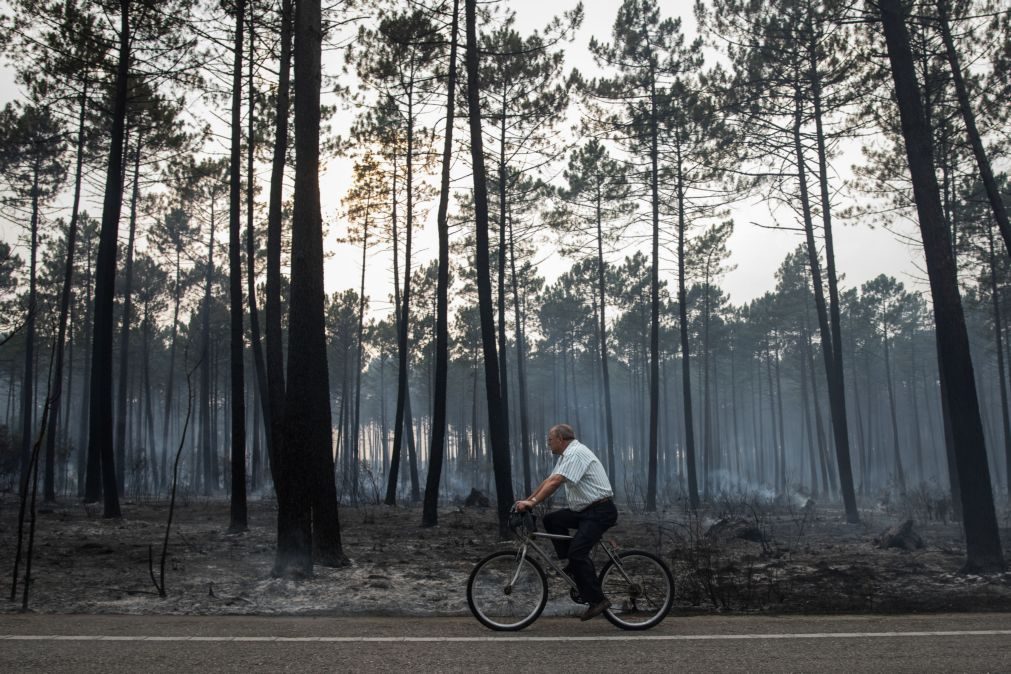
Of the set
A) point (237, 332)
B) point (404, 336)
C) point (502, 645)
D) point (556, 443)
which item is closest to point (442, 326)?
point (237, 332)

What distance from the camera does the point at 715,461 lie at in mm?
68062

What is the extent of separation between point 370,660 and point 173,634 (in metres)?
2.13

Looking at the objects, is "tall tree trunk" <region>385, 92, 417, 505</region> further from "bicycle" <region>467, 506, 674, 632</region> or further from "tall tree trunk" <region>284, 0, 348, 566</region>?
"bicycle" <region>467, 506, 674, 632</region>

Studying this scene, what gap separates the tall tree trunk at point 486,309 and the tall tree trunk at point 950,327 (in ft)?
24.2

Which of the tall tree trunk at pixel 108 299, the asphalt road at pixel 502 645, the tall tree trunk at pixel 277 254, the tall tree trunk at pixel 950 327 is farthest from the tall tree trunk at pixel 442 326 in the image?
the asphalt road at pixel 502 645

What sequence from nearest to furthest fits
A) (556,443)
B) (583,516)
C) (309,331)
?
(583,516)
(556,443)
(309,331)

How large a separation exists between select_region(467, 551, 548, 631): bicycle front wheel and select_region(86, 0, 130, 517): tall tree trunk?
12425 mm

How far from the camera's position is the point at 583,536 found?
699 cm

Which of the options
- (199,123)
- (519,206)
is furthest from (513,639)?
(519,206)

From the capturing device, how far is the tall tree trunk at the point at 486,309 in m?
14.6

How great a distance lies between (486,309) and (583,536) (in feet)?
28.3

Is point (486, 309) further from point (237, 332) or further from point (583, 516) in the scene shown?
point (583, 516)

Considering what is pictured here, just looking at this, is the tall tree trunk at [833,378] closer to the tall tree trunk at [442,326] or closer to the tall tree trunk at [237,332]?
the tall tree trunk at [442,326]

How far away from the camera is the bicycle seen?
270 inches
